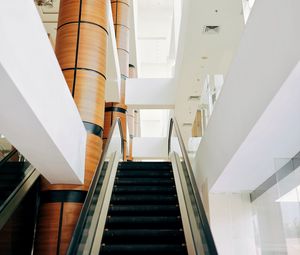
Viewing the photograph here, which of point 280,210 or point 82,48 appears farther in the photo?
point 82,48

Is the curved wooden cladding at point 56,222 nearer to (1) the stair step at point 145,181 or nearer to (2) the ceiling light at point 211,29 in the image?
(1) the stair step at point 145,181

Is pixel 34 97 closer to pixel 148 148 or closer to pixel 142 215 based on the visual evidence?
pixel 142 215

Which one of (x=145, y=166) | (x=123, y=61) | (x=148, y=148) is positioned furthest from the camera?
(x=148, y=148)

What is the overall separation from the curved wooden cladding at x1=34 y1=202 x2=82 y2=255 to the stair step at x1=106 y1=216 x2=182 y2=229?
32.1 inches

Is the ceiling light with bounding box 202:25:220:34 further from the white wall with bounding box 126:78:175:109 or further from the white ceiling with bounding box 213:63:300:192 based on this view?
the white ceiling with bounding box 213:63:300:192

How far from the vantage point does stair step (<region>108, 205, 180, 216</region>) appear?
568 cm

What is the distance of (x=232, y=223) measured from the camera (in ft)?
23.7

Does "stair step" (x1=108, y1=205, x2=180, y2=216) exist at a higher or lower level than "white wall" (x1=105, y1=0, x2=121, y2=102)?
lower

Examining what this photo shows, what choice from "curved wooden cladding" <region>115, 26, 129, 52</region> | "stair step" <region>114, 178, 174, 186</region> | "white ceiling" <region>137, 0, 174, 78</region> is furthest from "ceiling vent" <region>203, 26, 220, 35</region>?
"white ceiling" <region>137, 0, 174, 78</region>

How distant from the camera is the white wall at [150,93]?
12.4m

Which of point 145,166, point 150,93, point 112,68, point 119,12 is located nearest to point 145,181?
point 145,166

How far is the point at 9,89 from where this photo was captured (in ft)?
10.5

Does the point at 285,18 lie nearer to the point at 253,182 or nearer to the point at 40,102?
the point at 40,102

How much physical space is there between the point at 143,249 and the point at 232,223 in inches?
119
